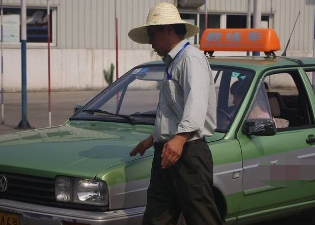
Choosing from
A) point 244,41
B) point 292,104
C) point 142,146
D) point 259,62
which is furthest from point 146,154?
point 292,104

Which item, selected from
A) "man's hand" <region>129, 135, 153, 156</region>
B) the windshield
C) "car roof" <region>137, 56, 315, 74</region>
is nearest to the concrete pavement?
the windshield

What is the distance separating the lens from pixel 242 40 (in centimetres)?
630

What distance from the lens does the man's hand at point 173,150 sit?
390 cm

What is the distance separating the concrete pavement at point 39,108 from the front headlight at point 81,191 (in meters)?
7.50

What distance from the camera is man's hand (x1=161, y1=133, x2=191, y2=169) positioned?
390cm

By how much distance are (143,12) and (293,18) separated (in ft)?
16.9

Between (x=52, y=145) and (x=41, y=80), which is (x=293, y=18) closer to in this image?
(x=41, y=80)

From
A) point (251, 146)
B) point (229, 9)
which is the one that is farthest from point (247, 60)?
point (229, 9)

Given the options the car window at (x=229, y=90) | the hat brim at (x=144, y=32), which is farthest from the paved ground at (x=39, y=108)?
the hat brim at (x=144, y=32)

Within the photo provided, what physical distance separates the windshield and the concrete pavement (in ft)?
20.1

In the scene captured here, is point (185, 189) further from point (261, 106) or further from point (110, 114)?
point (110, 114)

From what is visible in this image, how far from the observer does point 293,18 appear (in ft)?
74.3

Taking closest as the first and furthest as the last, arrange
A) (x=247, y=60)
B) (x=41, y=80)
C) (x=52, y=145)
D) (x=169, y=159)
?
1. (x=169, y=159)
2. (x=52, y=145)
3. (x=247, y=60)
4. (x=41, y=80)

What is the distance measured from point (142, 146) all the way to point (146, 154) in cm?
18
